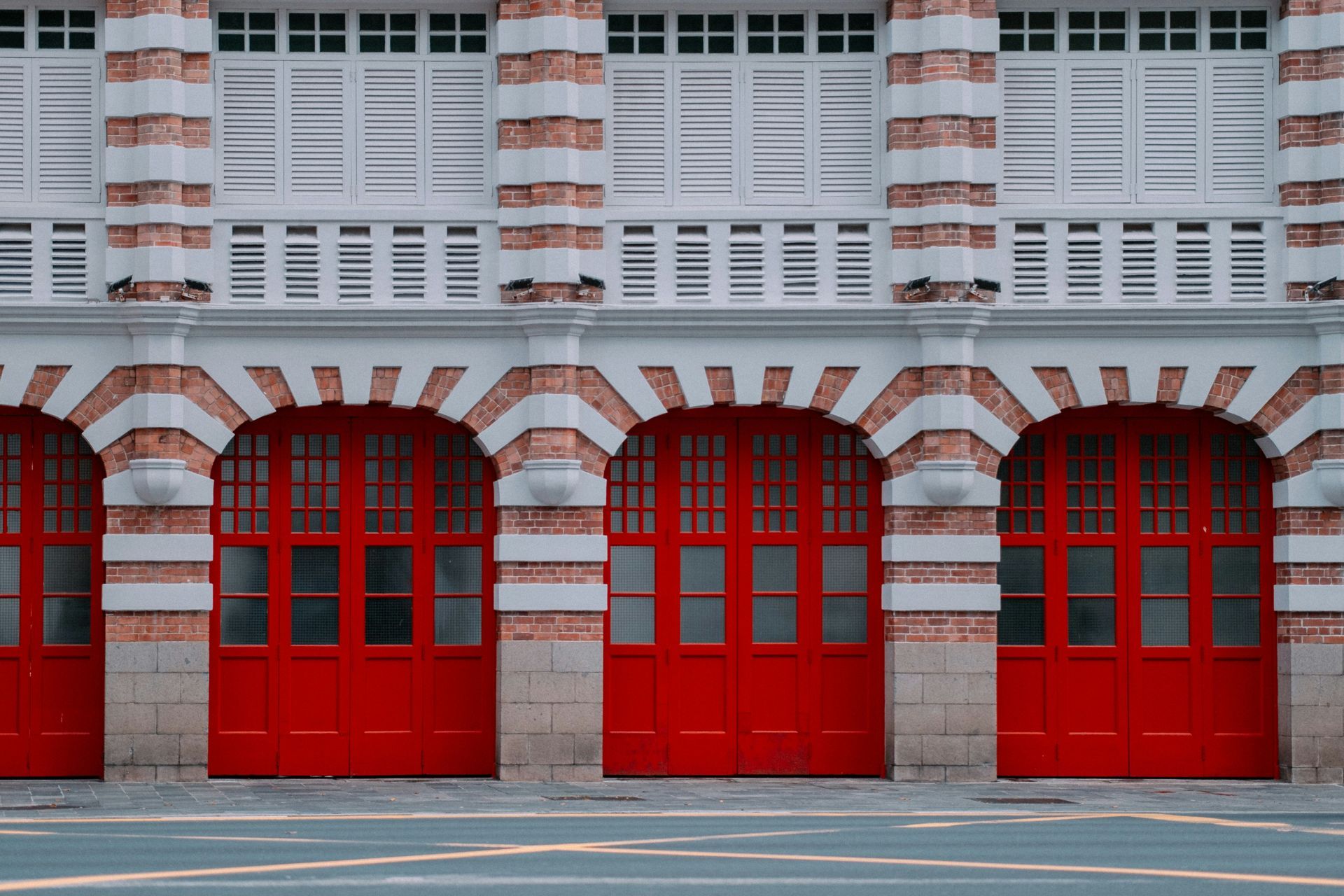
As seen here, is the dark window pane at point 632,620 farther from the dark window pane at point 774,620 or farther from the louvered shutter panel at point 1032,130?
the louvered shutter panel at point 1032,130

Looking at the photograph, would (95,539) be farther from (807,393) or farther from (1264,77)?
(1264,77)

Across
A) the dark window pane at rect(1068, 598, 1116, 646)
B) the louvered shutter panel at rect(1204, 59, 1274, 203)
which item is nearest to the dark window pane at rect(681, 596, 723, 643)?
the dark window pane at rect(1068, 598, 1116, 646)

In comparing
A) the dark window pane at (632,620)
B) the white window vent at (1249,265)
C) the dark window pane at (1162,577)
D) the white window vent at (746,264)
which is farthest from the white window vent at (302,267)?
the white window vent at (1249,265)

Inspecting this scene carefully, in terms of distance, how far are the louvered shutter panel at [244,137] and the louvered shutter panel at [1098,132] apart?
776 cm

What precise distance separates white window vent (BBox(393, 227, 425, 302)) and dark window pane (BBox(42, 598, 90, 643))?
4.28 m

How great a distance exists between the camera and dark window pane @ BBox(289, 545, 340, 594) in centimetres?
1894

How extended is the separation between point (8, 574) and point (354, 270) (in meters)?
Answer: 4.45

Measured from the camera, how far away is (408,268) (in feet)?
61.7

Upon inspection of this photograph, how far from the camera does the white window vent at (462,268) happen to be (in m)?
18.8

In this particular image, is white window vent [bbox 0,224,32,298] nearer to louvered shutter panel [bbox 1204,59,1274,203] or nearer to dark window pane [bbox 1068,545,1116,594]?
dark window pane [bbox 1068,545,1116,594]

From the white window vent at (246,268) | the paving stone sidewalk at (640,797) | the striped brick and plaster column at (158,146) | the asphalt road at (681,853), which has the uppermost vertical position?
the striped brick and plaster column at (158,146)

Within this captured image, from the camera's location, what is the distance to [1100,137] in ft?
63.0

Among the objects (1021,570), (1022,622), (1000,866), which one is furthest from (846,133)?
(1000,866)

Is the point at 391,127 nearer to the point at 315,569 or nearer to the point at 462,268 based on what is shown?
the point at 462,268
